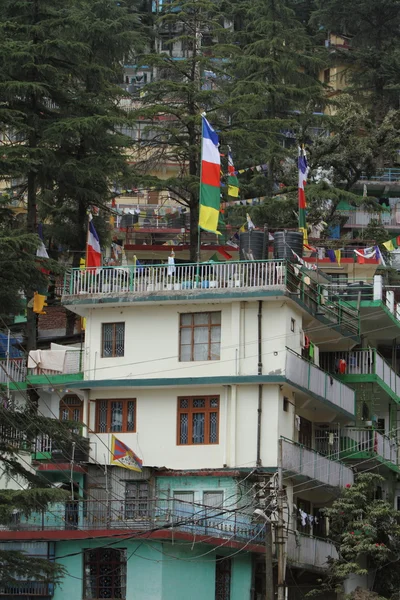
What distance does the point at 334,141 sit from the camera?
81250 millimetres

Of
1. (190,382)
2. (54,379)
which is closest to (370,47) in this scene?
(54,379)

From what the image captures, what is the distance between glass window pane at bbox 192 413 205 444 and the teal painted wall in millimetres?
4521

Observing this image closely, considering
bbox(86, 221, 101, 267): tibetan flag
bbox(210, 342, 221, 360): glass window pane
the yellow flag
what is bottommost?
bbox(210, 342, 221, 360): glass window pane

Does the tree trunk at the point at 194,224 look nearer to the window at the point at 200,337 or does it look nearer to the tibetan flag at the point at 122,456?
the window at the point at 200,337

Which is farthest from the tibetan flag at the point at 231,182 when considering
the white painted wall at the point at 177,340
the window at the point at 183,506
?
the window at the point at 183,506

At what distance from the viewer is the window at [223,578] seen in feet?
163

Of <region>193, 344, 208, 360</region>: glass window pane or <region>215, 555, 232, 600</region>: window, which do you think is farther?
<region>193, 344, 208, 360</region>: glass window pane

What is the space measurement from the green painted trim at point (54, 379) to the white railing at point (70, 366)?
254 mm

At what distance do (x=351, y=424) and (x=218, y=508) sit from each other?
1046cm

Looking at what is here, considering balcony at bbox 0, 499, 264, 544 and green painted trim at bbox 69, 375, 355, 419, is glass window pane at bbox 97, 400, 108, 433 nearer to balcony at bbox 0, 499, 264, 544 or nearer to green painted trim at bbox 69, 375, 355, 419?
green painted trim at bbox 69, 375, 355, 419

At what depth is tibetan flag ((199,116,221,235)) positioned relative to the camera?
179 feet

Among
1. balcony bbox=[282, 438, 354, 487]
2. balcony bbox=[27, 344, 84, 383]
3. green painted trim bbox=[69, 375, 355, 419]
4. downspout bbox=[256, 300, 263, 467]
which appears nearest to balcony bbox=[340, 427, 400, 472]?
balcony bbox=[282, 438, 354, 487]

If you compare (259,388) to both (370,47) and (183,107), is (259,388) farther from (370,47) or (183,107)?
(370,47)

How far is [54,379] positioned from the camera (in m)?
54.6
